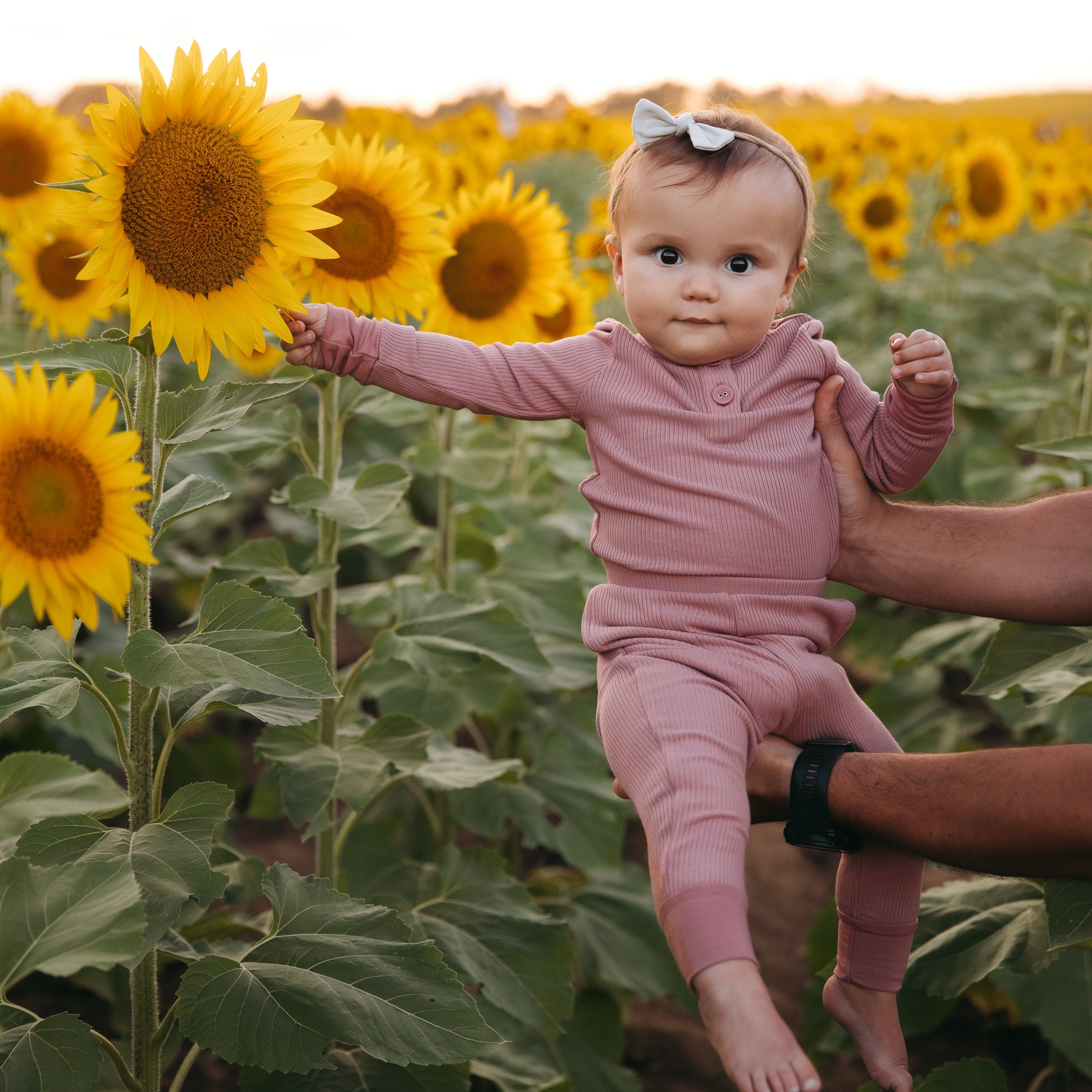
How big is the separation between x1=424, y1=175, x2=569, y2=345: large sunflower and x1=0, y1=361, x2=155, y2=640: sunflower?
1556mm

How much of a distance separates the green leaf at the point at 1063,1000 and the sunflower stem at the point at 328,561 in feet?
4.73

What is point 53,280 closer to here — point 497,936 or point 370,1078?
point 497,936

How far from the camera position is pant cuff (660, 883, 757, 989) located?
1415mm

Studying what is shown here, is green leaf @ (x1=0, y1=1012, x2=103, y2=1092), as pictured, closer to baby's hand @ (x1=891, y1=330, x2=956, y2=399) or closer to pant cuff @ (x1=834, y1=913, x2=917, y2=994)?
pant cuff @ (x1=834, y1=913, x2=917, y2=994)

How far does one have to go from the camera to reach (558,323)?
3482 millimetres

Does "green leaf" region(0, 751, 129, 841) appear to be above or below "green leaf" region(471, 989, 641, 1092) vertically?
above

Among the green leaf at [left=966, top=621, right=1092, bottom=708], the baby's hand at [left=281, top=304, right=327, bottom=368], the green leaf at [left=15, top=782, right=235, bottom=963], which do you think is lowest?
the green leaf at [left=15, top=782, right=235, bottom=963]

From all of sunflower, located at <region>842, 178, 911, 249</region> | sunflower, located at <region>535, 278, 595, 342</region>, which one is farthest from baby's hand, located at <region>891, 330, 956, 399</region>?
sunflower, located at <region>842, 178, 911, 249</region>

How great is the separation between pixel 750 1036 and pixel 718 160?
4.05 feet

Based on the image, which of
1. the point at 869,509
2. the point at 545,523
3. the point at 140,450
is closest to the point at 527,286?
the point at 545,523

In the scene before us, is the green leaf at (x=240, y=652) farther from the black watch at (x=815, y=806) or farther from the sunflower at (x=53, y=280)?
the sunflower at (x=53, y=280)

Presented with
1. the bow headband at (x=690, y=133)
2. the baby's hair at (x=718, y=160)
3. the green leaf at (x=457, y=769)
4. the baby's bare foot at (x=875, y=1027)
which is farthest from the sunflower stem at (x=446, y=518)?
the baby's bare foot at (x=875, y=1027)

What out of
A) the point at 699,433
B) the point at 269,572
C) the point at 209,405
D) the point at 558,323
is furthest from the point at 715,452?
the point at 558,323

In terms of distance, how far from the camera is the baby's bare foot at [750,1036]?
1.33 meters
